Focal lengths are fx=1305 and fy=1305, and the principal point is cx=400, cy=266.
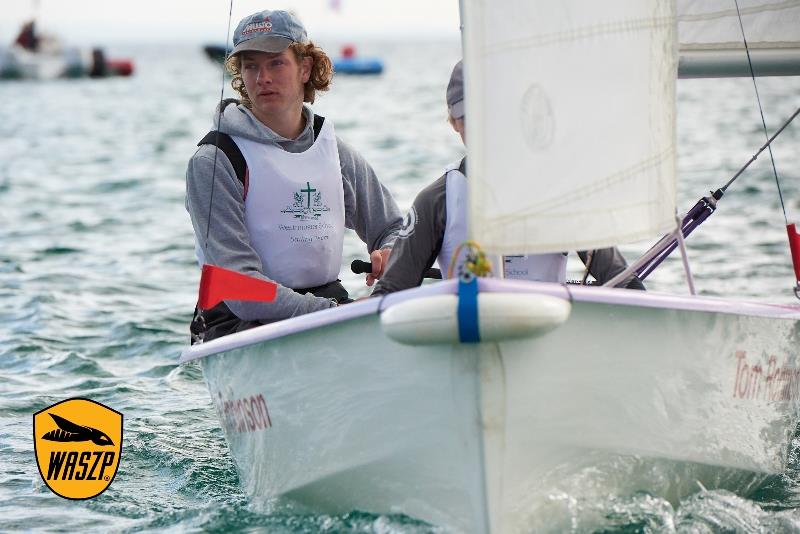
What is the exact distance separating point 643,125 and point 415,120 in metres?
24.0

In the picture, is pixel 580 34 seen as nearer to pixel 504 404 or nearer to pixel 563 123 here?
pixel 563 123

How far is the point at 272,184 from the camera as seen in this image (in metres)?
4.52

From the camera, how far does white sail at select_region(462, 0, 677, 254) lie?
3.14 metres

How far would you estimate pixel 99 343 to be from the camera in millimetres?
7207

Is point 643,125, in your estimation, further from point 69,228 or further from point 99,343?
point 69,228

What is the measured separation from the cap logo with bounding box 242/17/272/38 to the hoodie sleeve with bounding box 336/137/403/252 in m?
0.63

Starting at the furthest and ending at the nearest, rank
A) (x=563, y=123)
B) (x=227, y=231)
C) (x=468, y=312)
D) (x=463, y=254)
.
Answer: (x=227, y=231) → (x=463, y=254) → (x=563, y=123) → (x=468, y=312)

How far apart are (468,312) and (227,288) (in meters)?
1.01

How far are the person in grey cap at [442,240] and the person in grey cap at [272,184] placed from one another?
1.38 feet

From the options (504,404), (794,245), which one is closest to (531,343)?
(504,404)

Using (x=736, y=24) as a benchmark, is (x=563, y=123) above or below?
below

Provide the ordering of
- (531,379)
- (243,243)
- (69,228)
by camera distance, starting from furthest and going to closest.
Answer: (69,228) → (243,243) → (531,379)

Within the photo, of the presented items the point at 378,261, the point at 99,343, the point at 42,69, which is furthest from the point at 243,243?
the point at 42,69

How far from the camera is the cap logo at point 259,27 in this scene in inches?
176
